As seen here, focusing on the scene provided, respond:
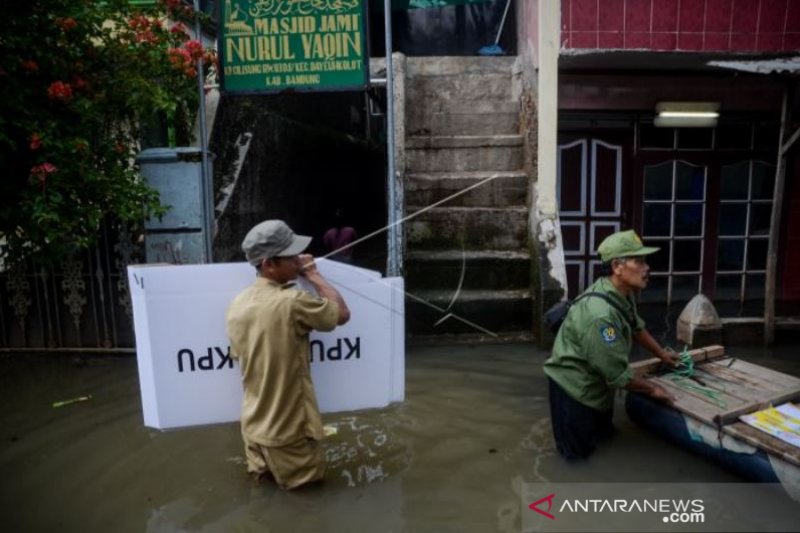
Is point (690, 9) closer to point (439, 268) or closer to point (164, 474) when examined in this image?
point (439, 268)

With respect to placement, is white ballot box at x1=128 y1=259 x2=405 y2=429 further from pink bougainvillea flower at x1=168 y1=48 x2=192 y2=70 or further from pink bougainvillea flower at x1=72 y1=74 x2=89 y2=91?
pink bougainvillea flower at x1=72 y1=74 x2=89 y2=91

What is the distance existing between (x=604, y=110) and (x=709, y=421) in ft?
17.0

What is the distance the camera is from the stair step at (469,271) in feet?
21.3

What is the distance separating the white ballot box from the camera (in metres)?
3.39

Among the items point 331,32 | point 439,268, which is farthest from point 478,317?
point 331,32

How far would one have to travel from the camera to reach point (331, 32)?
5.18 m

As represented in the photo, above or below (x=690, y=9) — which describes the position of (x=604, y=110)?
below

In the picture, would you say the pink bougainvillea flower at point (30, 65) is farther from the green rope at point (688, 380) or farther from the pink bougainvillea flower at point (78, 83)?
the green rope at point (688, 380)

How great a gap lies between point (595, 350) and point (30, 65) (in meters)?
4.93

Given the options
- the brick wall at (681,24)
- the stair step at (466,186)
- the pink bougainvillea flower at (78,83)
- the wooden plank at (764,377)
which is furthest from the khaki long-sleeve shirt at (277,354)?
the brick wall at (681,24)

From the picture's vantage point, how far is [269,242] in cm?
322

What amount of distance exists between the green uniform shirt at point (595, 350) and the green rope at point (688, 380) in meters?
0.65

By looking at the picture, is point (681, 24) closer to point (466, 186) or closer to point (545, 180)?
point (545, 180)

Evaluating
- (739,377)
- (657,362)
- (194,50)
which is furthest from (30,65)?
(739,377)
